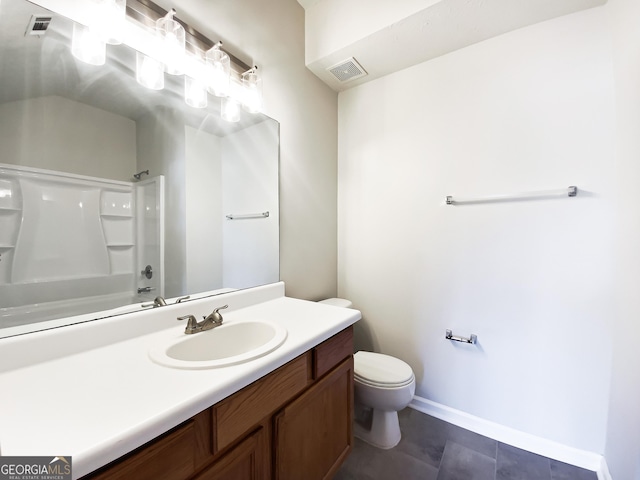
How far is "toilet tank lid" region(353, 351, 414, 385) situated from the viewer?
4.55 feet

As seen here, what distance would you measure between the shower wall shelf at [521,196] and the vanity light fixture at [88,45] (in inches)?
68.9

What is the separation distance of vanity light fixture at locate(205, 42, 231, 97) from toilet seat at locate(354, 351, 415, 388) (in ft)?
5.43

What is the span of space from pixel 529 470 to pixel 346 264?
1482mm

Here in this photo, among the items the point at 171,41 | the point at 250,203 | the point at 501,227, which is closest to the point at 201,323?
the point at 250,203

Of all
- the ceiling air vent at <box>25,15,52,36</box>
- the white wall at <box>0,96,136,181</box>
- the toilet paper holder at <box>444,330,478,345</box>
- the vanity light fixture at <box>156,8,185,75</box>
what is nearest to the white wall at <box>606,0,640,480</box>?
the toilet paper holder at <box>444,330,478,345</box>

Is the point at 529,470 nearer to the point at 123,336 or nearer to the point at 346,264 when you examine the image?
the point at 346,264

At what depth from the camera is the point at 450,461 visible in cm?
132

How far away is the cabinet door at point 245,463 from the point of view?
0.63 m

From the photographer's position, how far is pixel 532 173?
1371 millimetres

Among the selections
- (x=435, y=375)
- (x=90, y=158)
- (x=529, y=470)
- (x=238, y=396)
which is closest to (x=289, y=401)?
(x=238, y=396)

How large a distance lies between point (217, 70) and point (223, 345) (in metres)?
1.24

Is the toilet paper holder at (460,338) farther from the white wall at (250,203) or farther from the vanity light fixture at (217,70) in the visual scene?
the vanity light fixture at (217,70)

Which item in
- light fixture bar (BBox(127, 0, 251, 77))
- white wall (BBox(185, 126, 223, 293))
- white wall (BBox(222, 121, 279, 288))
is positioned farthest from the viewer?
white wall (BBox(222, 121, 279, 288))

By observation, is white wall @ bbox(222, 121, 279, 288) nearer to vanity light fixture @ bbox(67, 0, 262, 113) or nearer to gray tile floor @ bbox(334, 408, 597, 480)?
vanity light fixture @ bbox(67, 0, 262, 113)
